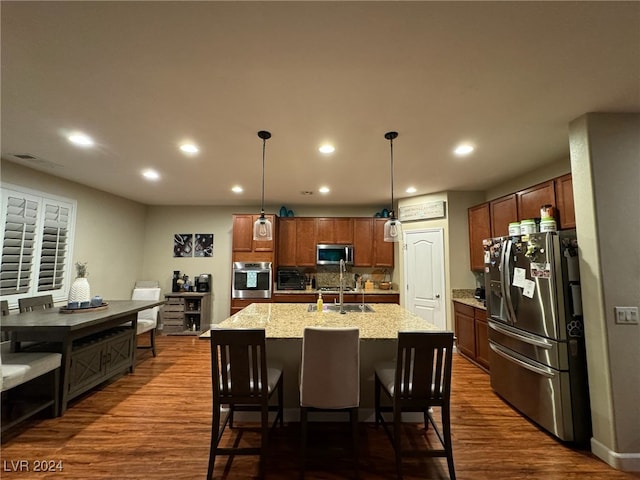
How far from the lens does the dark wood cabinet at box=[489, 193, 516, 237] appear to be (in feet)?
11.1

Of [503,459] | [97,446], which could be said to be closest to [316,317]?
[503,459]

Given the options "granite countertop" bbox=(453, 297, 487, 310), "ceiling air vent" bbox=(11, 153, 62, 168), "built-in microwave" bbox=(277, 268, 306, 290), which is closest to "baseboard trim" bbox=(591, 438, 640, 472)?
"granite countertop" bbox=(453, 297, 487, 310)

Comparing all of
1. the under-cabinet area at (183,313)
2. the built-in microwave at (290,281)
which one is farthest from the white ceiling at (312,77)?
the under-cabinet area at (183,313)

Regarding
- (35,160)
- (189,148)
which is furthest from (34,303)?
A: (189,148)

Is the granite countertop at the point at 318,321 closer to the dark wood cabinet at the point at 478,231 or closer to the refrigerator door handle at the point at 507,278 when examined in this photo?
the refrigerator door handle at the point at 507,278

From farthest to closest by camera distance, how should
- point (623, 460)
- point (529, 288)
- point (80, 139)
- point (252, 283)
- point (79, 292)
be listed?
point (252, 283) < point (79, 292) < point (80, 139) < point (529, 288) < point (623, 460)

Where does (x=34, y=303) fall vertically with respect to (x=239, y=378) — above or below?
above

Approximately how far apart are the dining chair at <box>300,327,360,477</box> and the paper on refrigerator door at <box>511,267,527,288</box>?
5.73 ft

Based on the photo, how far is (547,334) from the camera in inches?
88.8

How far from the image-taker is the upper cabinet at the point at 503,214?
133 inches

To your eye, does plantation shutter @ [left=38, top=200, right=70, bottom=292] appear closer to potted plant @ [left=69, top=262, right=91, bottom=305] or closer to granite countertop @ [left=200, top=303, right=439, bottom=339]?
potted plant @ [left=69, top=262, right=91, bottom=305]

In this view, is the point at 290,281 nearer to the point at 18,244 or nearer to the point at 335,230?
the point at 335,230

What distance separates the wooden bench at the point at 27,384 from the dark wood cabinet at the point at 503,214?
499 centimetres

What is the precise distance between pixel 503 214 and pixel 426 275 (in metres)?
1.54
